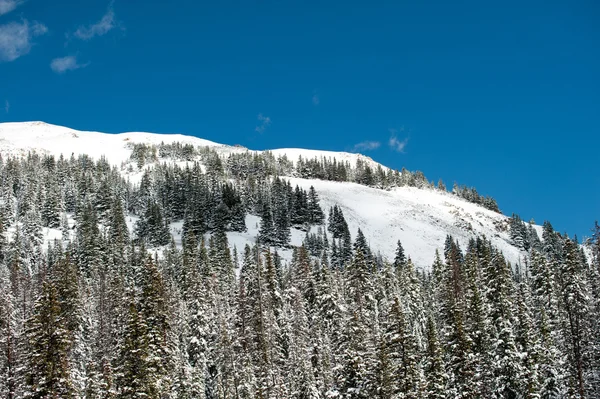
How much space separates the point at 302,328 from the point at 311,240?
3730 inches

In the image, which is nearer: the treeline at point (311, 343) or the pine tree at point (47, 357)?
the pine tree at point (47, 357)

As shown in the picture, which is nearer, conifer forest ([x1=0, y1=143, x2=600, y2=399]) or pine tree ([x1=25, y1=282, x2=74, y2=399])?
pine tree ([x1=25, y1=282, x2=74, y2=399])

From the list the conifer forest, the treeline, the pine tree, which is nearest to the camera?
the pine tree

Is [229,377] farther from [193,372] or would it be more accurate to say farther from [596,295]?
[596,295]

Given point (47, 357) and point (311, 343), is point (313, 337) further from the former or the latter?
point (47, 357)

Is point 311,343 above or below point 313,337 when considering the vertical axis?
below

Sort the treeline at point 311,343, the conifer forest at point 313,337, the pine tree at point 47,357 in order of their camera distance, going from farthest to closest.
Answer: the conifer forest at point 313,337 < the treeline at point 311,343 < the pine tree at point 47,357

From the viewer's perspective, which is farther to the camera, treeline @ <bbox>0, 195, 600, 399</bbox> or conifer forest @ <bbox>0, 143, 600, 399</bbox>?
conifer forest @ <bbox>0, 143, 600, 399</bbox>

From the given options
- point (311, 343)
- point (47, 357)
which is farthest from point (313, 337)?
point (47, 357)

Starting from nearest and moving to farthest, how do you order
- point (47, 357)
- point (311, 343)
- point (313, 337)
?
point (47, 357)
point (311, 343)
point (313, 337)

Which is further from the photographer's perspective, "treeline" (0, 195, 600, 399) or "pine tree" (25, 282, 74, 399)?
"treeline" (0, 195, 600, 399)

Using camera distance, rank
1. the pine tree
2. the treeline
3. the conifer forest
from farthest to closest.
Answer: the conifer forest → the treeline → the pine tree

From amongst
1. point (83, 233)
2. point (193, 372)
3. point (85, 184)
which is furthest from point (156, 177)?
point (193, 372)

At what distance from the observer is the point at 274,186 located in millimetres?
183125
